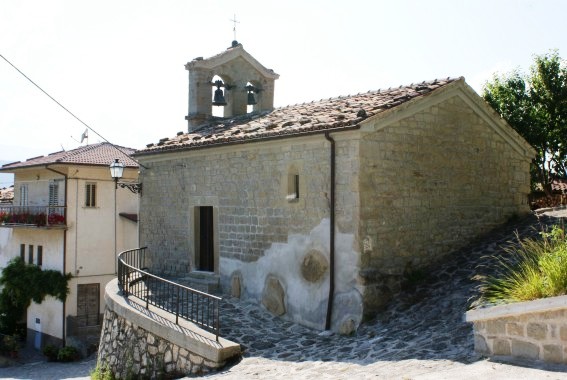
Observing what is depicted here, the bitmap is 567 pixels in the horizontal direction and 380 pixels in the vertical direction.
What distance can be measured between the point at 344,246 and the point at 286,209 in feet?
5.60

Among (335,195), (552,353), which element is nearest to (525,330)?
(552,353)

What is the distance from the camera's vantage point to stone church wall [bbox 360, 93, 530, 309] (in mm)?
10906

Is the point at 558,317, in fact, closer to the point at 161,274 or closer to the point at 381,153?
the point at 381,153

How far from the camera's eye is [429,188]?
39.6 feet

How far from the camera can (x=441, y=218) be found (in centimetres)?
1229

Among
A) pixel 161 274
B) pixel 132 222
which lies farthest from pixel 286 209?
pixel 132 222

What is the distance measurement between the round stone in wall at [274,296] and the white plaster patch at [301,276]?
0.34ft

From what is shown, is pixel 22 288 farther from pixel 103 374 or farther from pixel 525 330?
pixel 525 330

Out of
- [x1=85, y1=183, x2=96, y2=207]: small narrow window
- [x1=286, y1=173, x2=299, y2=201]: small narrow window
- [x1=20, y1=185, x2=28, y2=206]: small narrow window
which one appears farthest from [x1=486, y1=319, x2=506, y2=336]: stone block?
[x1=20, y1=185, x2=28, y2=206]: small narrow window

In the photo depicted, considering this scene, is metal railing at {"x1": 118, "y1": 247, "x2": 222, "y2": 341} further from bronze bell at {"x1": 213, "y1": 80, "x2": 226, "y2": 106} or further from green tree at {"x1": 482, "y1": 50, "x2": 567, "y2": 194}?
green tree at {"x1": 482, "y1": 50, "x2": 567, "y2": 194}

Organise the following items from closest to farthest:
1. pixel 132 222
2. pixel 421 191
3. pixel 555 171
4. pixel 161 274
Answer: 1. pixel 421 191
2. pixel 161 274
3. pixel 555 171
4. pixel 132 222

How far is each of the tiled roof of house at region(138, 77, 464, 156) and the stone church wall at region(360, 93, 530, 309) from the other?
17.2 inches

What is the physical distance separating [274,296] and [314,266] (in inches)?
50.2

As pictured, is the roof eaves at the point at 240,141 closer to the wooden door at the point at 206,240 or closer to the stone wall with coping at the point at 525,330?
the wooden door at the point at 206,240
